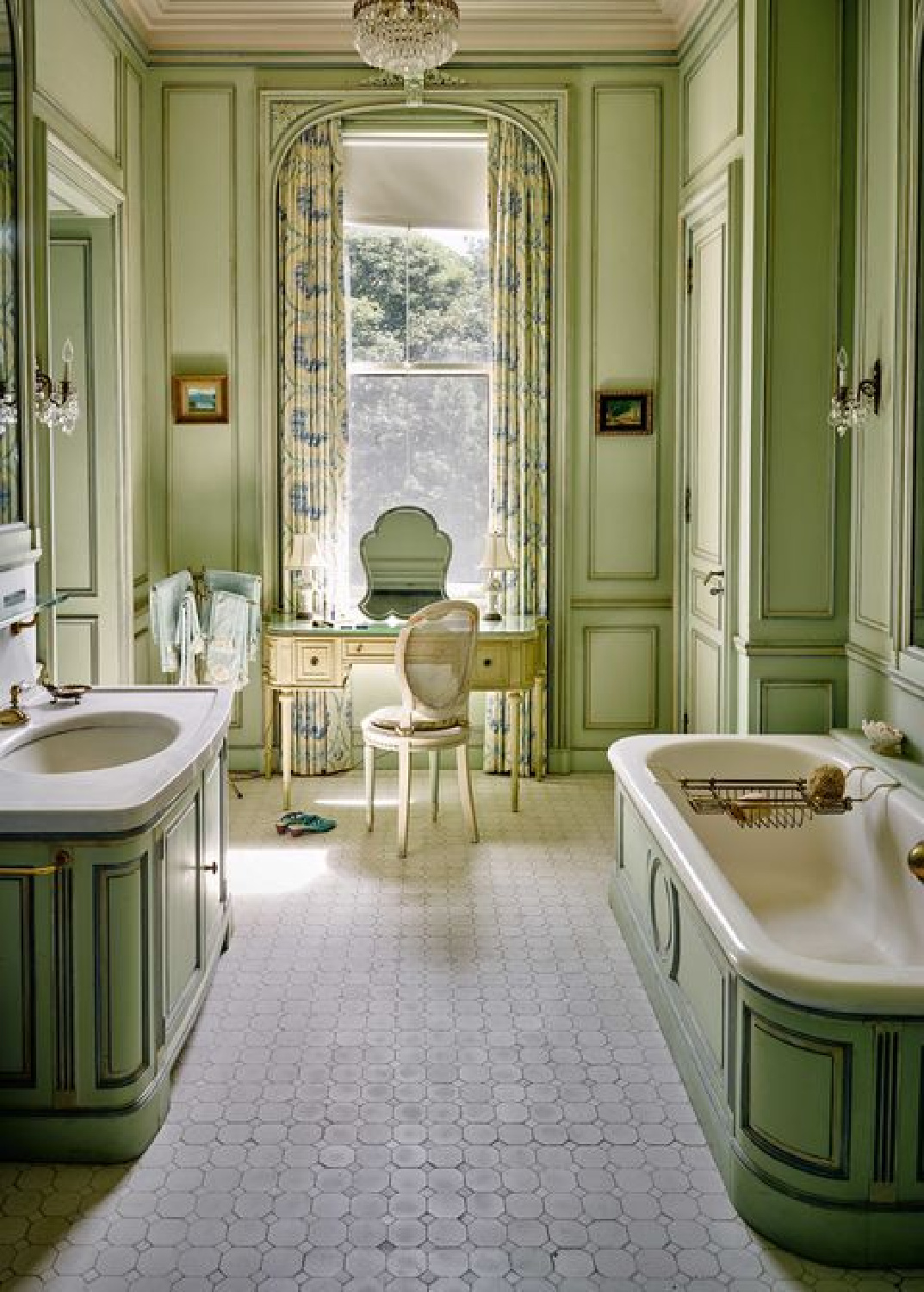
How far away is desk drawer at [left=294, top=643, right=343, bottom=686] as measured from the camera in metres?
5.20

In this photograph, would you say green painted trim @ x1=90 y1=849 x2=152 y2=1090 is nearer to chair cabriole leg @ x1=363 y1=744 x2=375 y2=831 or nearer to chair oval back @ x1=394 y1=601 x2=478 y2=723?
chair oval back @ x1=394 y1=601 x2=478 y2=723

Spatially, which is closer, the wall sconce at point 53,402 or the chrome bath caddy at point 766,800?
the chrome bath caddy at point 766,800

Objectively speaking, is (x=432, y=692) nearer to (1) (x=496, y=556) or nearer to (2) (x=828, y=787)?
(1) (x=496, y=556)

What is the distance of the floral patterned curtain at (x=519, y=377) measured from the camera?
552 cm

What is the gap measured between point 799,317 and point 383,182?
86.5 inches

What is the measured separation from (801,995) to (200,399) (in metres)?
3.98

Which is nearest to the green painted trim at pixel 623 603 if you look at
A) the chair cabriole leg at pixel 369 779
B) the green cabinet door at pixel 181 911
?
the chair cabriole leg at pixel 369 779

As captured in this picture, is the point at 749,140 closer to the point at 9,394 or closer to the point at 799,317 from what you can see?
the point at 799,317

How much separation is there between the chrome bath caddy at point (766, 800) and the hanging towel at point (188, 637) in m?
1.86

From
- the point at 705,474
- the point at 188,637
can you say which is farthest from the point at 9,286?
the point at 705,474

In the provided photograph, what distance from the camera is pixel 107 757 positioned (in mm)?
3217

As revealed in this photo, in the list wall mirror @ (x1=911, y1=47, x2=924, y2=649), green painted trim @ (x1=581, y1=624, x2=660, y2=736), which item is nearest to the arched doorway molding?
green painted trim @ (x1=581, y1=624, x2=660, y2=736)

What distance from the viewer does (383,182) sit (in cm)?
560

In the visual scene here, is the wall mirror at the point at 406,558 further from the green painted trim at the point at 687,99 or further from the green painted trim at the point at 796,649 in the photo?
the green painted trim at the point at 796,649
